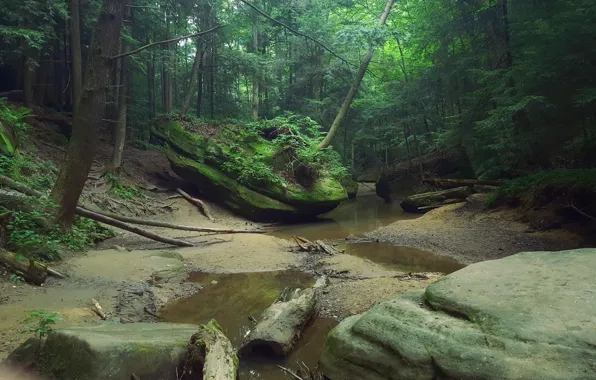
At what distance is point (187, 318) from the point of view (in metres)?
6.39

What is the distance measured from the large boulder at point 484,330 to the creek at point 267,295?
0.96 metres

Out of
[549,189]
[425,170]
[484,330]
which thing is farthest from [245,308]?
[425,170]

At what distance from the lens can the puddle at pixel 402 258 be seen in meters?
9.55

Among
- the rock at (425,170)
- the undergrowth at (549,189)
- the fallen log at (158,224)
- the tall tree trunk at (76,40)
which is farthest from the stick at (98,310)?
the rock at (425,170)

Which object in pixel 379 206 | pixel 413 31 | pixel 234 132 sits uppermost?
pixel 413 31

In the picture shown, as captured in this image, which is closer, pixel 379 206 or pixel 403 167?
pixel 379 206

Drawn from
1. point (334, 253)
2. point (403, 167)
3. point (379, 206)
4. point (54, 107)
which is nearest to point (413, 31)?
point (403, 167)

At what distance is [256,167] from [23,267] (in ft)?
36.1

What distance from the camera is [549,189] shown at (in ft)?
37.3

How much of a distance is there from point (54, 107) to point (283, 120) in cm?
1199

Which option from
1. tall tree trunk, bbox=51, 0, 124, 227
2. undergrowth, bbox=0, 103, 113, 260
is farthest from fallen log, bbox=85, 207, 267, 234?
tall tree trunk, bbox=51, 0, 124, 227

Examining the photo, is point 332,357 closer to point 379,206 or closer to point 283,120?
point 283,120

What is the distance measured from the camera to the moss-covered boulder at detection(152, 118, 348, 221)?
16.9 meters

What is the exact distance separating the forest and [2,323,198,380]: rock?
4cm
